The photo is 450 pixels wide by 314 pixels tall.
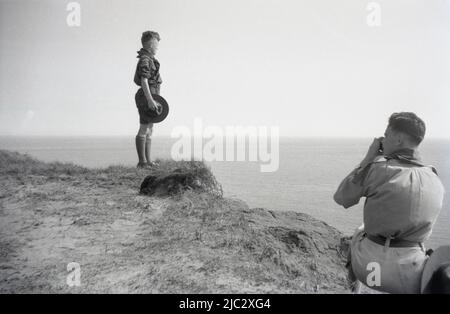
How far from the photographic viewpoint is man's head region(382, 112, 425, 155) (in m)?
2.39

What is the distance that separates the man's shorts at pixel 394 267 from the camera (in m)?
2.25

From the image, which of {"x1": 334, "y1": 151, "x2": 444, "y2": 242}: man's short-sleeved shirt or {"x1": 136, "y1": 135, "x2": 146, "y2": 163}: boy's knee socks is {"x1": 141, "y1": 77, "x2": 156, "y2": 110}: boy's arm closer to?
{"x1": 136, "y1": 135, "x2": 146, "y2": 163}: boy's knee socks

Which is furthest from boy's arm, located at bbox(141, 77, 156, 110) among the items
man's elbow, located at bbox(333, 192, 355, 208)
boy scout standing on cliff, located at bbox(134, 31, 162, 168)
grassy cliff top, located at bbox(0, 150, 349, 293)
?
man's elbow, located at bbox(333, 192, 355, 208)

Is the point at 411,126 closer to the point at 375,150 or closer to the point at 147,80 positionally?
the point at 375,150

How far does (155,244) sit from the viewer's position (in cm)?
375

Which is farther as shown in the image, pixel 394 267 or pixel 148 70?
pixel 148 70

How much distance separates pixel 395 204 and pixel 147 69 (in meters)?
5.44

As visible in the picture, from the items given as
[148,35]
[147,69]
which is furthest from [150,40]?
[147,69]

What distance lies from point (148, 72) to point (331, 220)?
2750 cm

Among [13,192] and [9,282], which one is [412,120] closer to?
[9,282]

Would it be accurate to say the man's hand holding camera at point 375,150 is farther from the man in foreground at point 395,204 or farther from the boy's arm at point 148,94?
the boy's arm at point 148,94
